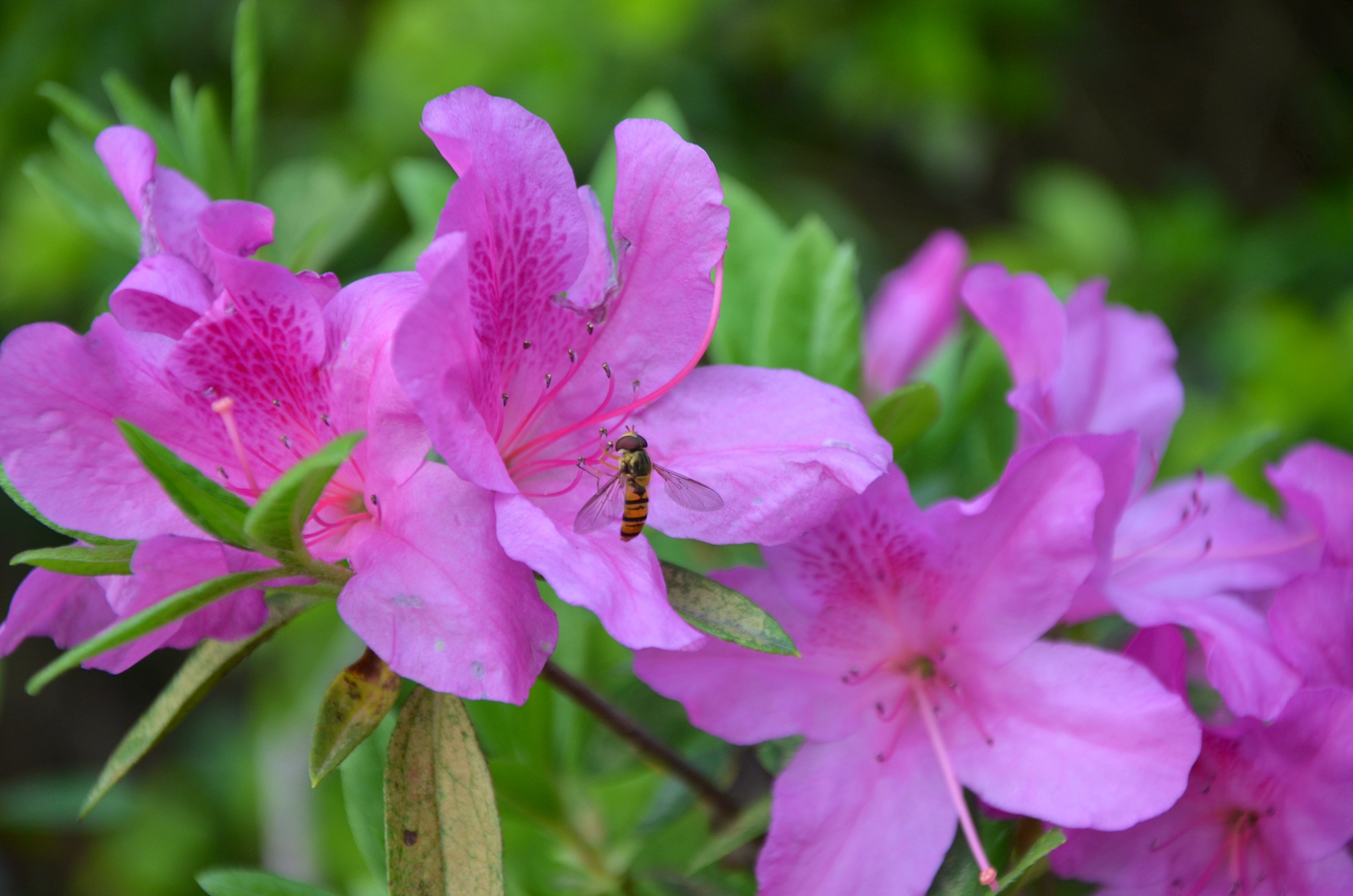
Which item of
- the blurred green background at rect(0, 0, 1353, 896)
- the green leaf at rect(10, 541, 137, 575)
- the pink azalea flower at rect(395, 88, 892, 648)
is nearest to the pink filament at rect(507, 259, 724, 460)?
the pink azalea flower at rect(395, 88, 892, 648)

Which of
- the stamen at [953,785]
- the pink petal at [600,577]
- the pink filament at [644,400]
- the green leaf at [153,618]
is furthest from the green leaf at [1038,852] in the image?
the green leaf at [153,618]

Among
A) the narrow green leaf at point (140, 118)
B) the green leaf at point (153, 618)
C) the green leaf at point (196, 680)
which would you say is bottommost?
the green leaf at point (196, 680)

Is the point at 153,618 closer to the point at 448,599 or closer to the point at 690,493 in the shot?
the point at 448,599

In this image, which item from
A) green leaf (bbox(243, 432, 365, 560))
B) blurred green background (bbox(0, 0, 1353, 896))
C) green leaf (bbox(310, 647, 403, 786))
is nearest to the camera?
green leaf (bbox(243, 432, 365, 560))

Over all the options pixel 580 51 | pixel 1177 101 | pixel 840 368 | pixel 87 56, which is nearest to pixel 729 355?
pixel 840 368

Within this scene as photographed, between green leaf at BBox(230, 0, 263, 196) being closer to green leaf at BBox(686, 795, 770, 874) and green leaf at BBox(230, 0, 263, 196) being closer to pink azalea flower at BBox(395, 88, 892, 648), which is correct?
pink azalea flower at BBox(395, 88, 892, 648)

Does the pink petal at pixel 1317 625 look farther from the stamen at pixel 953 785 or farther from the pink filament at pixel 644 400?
the pink filament at pixel 644 400

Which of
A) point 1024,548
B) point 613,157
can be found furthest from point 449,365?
point 613,157
